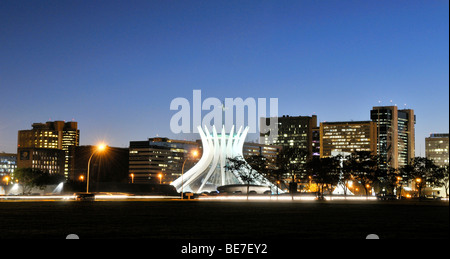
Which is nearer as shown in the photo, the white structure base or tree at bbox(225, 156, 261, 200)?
tree at bbox(225, 156, 261, 200)

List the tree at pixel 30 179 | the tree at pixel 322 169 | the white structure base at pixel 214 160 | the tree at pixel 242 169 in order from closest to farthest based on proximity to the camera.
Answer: the tree at pixel 242 169, the tree at pixel 322 169, the white structure base at pixel 214 160, the tree at pixel 30 179

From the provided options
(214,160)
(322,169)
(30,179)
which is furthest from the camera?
(30,179)

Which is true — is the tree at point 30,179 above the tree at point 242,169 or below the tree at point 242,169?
below

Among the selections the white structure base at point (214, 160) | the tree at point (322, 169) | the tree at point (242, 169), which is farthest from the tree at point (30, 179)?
the tree at point (322, 169)

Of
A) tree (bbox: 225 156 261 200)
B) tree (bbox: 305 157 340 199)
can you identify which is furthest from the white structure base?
tree (bbox: 305 157 340 199)

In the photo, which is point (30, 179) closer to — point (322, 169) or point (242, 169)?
point (242, 169)

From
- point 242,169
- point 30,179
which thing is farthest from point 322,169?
point 30,179

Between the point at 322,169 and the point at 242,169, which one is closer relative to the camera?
the point at 322,169

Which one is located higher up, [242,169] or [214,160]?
[214,160]

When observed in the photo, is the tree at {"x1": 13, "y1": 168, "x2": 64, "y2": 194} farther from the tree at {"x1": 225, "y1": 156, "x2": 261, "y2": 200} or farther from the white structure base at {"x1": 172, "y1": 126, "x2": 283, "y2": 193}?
the tree at {"x1": 225, "y1": 156, "x2": 261, "y2": 200}

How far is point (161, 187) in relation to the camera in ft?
347

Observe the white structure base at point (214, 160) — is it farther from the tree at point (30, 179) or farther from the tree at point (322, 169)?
the tree at point (30, 179)
